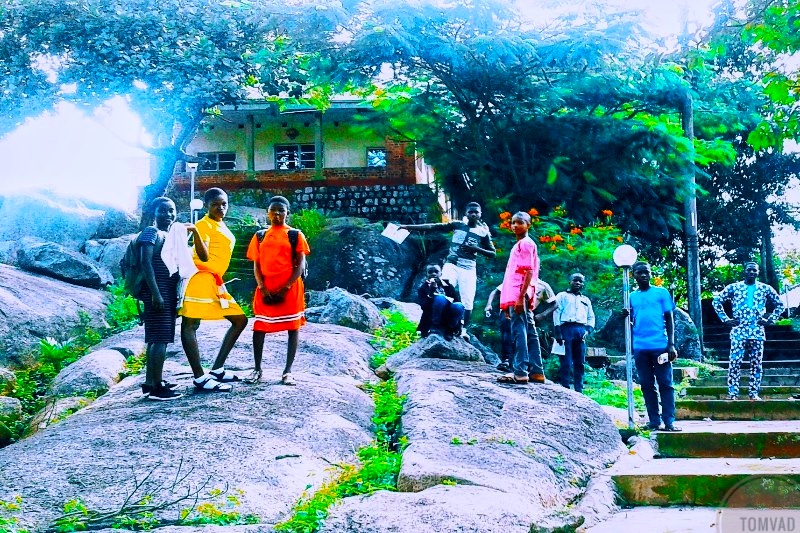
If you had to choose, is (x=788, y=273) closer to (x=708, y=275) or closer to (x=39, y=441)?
(x=708, y=275)

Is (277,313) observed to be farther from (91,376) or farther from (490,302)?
(91,376)

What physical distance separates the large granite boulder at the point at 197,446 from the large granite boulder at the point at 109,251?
12398 millimetres

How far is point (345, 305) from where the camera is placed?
13242 millimetres

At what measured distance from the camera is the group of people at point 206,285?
288 inches

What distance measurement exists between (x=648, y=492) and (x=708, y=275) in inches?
942

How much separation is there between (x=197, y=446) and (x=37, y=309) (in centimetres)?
868

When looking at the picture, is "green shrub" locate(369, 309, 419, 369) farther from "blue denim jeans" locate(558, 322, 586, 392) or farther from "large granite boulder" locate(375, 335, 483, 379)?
"blue denim jeans" locate(558, 322, 586, 392)

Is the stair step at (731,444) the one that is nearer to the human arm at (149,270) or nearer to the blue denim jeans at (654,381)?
the blue denim jeans at (654,381)

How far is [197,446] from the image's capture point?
595cm

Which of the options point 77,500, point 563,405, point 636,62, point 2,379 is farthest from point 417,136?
point 77,500

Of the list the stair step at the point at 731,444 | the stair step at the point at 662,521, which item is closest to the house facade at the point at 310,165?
the stair step at the point at 731,444

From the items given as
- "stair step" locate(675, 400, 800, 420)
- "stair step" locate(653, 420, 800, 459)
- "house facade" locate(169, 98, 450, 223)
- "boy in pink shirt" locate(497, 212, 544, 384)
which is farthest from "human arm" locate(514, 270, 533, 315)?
"house facade" locate(169, 98, 450, 223)

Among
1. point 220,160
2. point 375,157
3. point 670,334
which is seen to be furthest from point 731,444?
point 220,160

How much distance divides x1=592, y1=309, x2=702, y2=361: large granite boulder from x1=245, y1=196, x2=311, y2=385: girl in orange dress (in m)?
11.4
